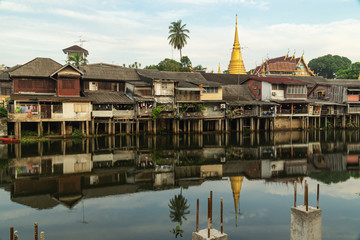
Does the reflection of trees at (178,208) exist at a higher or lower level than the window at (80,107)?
lower

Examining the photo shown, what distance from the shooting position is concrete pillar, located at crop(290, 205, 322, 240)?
9.10 m

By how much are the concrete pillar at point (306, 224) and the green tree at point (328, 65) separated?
89.5 meters

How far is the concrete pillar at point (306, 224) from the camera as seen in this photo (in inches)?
358

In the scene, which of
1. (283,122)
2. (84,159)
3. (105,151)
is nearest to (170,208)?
(84,159)

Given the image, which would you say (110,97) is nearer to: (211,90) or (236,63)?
(211,90)

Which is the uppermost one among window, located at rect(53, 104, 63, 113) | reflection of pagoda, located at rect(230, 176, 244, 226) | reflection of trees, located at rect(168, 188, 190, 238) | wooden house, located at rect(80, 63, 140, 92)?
wooden house, located at rect(80, 63, 140, 92)

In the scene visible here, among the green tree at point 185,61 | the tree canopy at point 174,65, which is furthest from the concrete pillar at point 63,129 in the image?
the green tree at point 185,61

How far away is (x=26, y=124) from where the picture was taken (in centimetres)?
3156

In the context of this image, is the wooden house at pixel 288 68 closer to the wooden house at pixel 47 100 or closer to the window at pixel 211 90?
the window at pixel 211 90

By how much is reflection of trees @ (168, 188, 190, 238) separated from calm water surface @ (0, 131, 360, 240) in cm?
4

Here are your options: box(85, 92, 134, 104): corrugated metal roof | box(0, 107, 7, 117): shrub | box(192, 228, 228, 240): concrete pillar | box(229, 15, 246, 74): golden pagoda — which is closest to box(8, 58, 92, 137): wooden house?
box(0, 107, 7, 117): shrub

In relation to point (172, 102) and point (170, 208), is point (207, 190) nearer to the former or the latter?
point (170, 208)

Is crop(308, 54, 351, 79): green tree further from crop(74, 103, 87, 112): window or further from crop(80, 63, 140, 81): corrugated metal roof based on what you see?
crop(74, 103, 87, 112): window

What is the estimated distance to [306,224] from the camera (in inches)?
359
